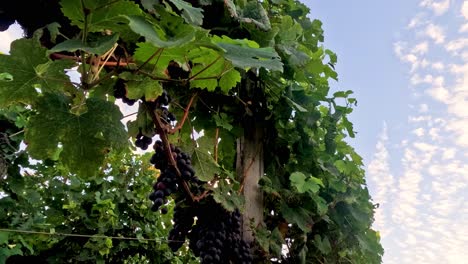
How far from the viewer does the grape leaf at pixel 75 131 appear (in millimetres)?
1072

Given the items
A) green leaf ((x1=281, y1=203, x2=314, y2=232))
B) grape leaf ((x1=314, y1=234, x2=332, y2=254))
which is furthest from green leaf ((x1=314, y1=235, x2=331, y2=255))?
green leaf ((x1=281, y1=203, x2=314, y2=232))

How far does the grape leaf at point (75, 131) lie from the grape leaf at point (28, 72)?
0.04 metres

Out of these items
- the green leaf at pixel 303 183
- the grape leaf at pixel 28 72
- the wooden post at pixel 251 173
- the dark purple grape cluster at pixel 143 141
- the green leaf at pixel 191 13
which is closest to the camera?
the grape leaf at pixel 28 72

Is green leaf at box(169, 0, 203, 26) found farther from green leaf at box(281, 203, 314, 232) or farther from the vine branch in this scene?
green leaf at box(281, 203, 314, 232)

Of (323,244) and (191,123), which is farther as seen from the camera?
(323,244)

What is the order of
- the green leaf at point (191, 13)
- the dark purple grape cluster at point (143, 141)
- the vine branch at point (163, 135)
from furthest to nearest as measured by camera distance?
the dark purple grape cluster at point (143, 141) < the vine branch at point (163, 135) < the green leaf at point (191, 13)

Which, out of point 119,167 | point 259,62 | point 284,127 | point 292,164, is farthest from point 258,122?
point 119,167

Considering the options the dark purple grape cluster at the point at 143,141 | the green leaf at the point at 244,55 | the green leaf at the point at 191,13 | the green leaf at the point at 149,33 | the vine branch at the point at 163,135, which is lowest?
the dark purple grape cluster at the point at 143,141

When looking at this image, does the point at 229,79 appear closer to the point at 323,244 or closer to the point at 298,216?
the point at 298,216

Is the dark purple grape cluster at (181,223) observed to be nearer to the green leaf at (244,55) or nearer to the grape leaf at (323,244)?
the grape leaf at (323,244)

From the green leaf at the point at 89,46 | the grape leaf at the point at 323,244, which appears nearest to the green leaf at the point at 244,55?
the green leaf at the point at 89,46

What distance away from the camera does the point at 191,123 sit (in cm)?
187

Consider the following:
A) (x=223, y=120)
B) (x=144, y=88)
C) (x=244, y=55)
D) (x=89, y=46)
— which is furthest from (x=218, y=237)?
(x=89, y=46)

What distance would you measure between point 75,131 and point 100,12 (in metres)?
0.37
